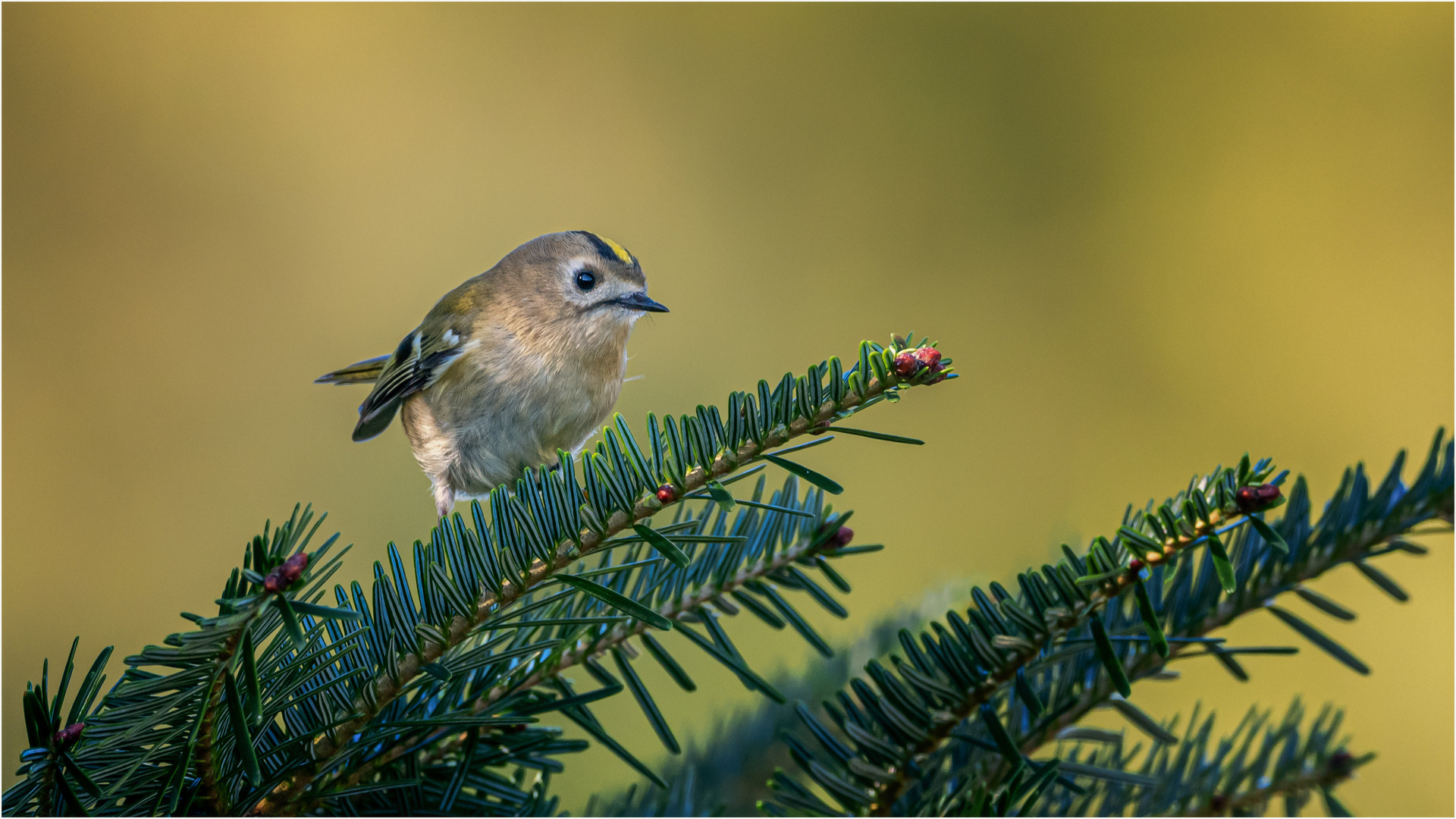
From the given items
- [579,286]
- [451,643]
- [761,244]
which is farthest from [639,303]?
[761,244]

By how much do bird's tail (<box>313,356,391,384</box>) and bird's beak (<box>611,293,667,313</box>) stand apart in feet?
1.01

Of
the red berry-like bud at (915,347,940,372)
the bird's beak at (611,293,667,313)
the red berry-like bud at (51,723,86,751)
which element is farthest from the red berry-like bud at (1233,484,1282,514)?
the bird's beak at (611,293,667,313)

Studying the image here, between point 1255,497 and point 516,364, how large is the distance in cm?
56

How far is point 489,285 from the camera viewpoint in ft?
2.82

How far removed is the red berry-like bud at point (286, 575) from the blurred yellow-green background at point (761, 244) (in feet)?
3.75

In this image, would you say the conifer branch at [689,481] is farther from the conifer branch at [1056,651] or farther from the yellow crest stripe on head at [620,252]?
the yellow crest stripe on head at [620,252]

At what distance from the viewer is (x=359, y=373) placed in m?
1.01

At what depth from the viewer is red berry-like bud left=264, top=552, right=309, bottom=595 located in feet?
0.89

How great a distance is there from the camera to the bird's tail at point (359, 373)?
39.4 inches

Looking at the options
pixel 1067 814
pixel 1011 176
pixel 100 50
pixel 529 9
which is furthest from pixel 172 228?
pixel 1067 814

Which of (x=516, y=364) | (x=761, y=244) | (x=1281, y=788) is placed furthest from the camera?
(x=761, y=244)

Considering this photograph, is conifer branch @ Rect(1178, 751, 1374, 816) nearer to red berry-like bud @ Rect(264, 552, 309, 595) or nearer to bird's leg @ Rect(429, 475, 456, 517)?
red berry-like bud @ Rect(264, 552, 309, 595)

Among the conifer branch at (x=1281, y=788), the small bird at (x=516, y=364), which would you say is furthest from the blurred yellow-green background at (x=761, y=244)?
the conifer branch at (x=1281, y=788)

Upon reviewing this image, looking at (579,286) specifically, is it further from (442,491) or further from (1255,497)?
(1255,497)
